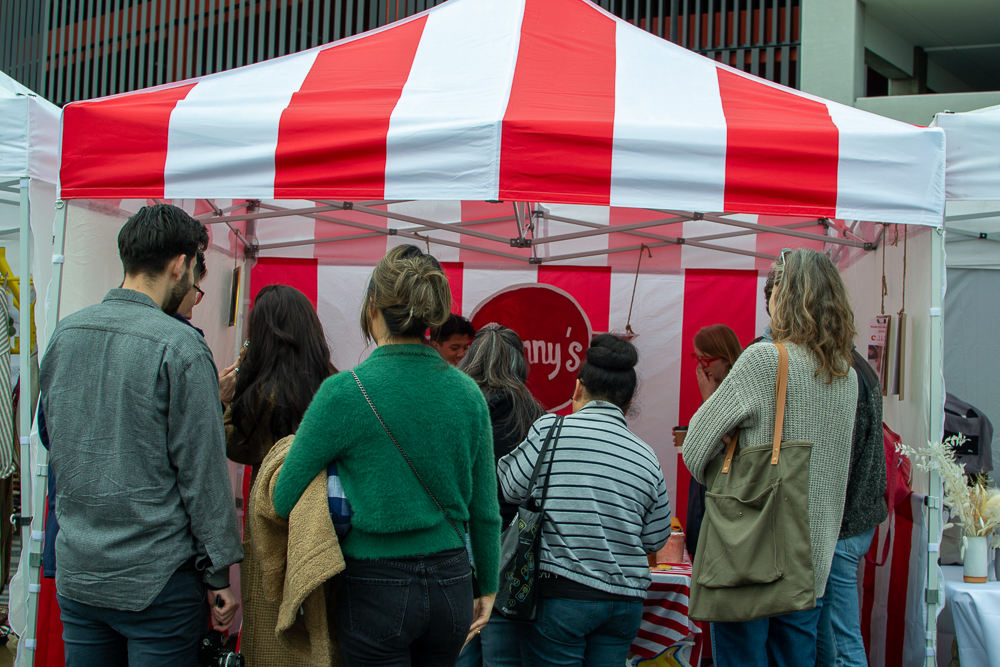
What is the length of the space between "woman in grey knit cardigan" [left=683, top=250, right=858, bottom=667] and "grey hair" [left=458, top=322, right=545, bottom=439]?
605 millimetres

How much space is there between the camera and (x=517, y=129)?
2.16 metres

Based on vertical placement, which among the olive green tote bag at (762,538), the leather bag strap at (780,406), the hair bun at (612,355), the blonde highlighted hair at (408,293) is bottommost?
the olive green tote bag at (762,538)

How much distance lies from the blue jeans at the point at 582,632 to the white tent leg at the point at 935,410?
96 centimetres

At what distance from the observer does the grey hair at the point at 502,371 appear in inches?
95.3

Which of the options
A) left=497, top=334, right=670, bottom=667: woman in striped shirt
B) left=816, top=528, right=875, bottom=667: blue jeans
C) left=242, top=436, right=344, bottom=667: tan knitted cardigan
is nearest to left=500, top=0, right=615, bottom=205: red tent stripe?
left=497, top=334, right=670, bottom=667: woman in striped shirt

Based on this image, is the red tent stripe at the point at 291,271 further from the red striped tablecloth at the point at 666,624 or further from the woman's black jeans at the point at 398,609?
the woman's black jeans at the point at 398,609

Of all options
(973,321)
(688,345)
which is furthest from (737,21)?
(688,345)

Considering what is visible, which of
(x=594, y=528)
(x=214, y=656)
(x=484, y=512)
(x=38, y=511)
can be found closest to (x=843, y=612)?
(x=594, y=528)

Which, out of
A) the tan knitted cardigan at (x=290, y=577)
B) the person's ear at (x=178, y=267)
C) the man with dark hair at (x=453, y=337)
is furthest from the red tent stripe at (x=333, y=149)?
the man with dark hair at (x=453, y=337)

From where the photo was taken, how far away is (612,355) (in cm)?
206

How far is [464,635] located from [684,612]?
1.22 meters

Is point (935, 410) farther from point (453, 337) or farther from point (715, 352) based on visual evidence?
point (453, 337)

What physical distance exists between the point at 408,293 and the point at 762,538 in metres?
1.04

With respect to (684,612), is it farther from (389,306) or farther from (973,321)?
(973,321)
